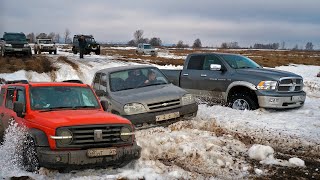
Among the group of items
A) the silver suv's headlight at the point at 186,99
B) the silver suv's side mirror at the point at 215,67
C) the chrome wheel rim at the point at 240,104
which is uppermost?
the silver suv's side mirror at the point at 215,67

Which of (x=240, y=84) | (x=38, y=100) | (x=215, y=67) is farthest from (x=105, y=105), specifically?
(x=240, y=84)

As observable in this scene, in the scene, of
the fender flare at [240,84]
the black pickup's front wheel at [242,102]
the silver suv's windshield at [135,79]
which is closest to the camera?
the silver suv's windshield at [135,79]

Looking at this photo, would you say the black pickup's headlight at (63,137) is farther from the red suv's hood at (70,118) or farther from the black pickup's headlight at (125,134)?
the black pickup's headlight at (125,134)

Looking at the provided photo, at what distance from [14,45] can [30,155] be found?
88.1 feet

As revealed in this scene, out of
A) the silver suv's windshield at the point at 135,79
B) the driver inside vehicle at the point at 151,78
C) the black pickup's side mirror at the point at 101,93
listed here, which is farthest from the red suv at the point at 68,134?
the driver inside vehicle at the point at 151,78

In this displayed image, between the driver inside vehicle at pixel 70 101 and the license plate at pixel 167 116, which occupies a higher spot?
the driver inside vehicle at pixel 70 101

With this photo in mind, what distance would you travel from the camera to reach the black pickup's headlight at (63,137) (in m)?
5.62

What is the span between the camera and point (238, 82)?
431 inches

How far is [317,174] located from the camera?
5902 millimetres

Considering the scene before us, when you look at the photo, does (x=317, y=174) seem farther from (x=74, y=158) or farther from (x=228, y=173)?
(x=74, y=158)

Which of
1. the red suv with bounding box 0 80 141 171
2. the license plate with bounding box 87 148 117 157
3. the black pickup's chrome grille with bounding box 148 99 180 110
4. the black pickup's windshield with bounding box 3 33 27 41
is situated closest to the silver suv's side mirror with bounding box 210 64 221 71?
the black pickup's chrome grille with bounding box 148 99 180 110

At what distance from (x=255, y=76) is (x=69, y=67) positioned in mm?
15089

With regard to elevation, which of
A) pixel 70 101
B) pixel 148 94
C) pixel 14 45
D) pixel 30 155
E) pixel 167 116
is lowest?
pixel 30 155

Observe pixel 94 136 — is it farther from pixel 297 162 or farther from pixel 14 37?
pixel 14 37
